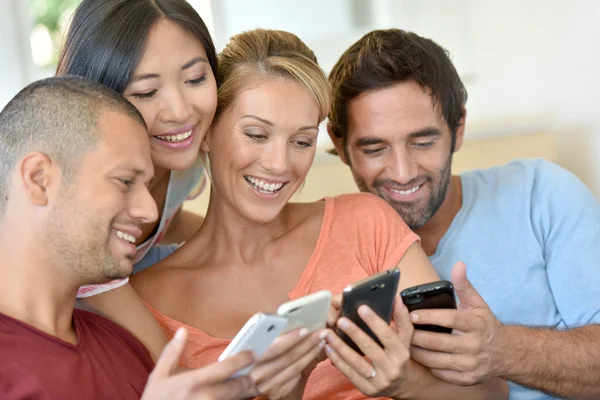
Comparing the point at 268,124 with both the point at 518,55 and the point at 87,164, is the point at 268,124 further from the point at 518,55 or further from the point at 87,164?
the point at 518,55

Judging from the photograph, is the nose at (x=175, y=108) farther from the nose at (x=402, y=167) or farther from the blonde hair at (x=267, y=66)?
the nose at (x=402, y=167)

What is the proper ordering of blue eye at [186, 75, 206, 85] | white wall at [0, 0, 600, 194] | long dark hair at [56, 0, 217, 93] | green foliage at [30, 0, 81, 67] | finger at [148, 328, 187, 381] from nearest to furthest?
1. finger at [148, 328, 187, 381]
2. long dark hair at [56, 0, 217, 93]
3. blue eye at [186, 75, 206, 85]
4. white wall at [0, 0, 600, 194]
5. green foliage at [30, 0, 81, 67]

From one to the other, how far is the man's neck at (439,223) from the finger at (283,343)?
0.93 m

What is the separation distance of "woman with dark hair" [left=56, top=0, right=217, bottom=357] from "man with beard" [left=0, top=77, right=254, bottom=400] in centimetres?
22

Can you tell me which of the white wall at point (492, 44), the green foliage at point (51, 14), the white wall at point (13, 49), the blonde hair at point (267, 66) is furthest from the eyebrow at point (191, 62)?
the green foliage at point (51, 14)

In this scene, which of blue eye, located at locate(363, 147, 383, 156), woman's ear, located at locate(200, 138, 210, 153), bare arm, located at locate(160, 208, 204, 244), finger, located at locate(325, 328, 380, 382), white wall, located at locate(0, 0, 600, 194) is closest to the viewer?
finger, located at locate(325, 328, 380, 382)

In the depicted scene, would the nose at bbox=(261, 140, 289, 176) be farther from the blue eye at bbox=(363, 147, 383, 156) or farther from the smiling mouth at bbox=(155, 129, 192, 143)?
the blue eye at bbox=(363, 147, 383, 156)

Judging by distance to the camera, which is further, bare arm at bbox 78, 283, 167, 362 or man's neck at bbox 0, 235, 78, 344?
bare arm at bbox 78, 283, 167, 362

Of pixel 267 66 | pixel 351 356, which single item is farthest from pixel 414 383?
pixel 267 66

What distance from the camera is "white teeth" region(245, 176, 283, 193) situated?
193cm

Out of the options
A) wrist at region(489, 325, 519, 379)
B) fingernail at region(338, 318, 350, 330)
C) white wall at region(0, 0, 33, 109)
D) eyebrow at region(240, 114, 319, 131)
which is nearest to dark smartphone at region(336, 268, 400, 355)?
fingernail at region(338, 318, 350, 330)

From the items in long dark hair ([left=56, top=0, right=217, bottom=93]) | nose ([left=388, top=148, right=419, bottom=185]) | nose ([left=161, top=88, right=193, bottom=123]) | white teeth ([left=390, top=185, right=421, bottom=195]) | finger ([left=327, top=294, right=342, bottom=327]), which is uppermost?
long dark hair ([left=56, top=0, right=217, bottom=93])

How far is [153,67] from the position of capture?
5.86ft

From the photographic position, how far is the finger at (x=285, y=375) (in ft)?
4.82
